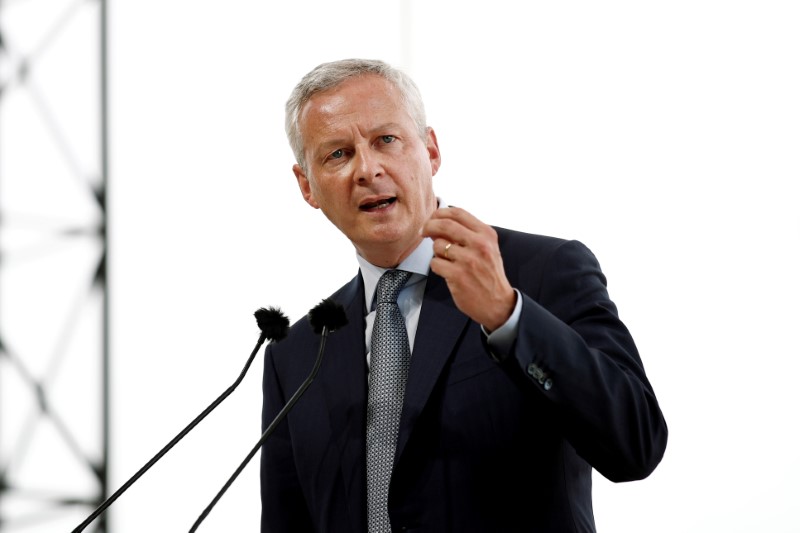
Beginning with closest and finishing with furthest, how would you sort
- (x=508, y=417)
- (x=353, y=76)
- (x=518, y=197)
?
(x=508, y=417) → (x=353, y=76) → (x=518, y=197)

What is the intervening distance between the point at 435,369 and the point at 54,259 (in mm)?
2605

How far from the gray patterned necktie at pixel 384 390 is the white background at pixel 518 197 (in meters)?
1.85

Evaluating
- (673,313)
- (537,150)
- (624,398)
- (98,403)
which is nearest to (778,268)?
(673,313)

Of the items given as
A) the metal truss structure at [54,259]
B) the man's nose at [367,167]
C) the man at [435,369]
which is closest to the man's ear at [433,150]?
the man at [435,369]

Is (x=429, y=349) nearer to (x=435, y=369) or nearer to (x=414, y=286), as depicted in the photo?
(x=435, y=369)

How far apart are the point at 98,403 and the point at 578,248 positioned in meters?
2.70

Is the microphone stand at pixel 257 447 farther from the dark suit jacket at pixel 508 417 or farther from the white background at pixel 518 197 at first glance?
the white background at pixel 518 197

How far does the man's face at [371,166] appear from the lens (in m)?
1.66

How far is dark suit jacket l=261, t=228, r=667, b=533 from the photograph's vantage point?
1.28 m

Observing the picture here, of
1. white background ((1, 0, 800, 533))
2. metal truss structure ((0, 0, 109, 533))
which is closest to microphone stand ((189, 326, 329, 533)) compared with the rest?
white background ((1, 0, 800, 533))

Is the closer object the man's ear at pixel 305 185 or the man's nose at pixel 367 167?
the man's nose at pixel 367 167

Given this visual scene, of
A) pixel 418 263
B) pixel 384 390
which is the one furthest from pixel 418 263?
pixel 384 390

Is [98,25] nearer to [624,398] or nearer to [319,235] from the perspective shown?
[319,235]

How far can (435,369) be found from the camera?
1527 millimetres
